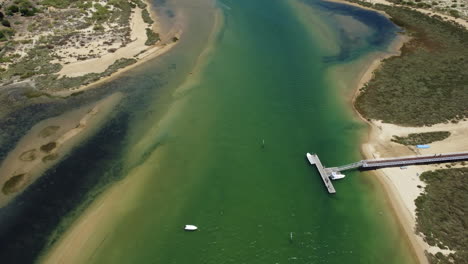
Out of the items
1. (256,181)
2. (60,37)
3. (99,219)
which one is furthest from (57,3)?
(256,181)

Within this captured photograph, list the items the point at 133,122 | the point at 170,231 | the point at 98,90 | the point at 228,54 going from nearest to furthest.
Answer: the point at 170,231 → the point at 133,122 → the point at 98,90 → the point at 228,54

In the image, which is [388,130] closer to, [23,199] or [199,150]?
[199,150]

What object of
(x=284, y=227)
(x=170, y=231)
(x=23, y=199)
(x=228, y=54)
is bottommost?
(x=23, y=199)

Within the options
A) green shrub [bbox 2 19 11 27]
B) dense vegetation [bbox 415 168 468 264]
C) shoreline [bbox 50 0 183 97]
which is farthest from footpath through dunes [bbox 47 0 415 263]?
green shrub [bbox 2 19 11 27]

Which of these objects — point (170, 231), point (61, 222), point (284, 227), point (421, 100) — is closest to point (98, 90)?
point (61, 222)

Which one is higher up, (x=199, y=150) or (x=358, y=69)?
(x=358, y=69)

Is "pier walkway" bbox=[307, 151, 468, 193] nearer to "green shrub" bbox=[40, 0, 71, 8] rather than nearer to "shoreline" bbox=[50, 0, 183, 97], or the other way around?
"shoreline" bbox=[50, 0, 183, 97]

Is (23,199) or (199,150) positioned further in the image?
(199,150)

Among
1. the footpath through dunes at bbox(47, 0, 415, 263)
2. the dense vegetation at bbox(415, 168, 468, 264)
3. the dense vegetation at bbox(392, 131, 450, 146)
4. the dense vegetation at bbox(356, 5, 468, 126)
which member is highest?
the dense vegetation at bbox(356, 5, 468, 126)
